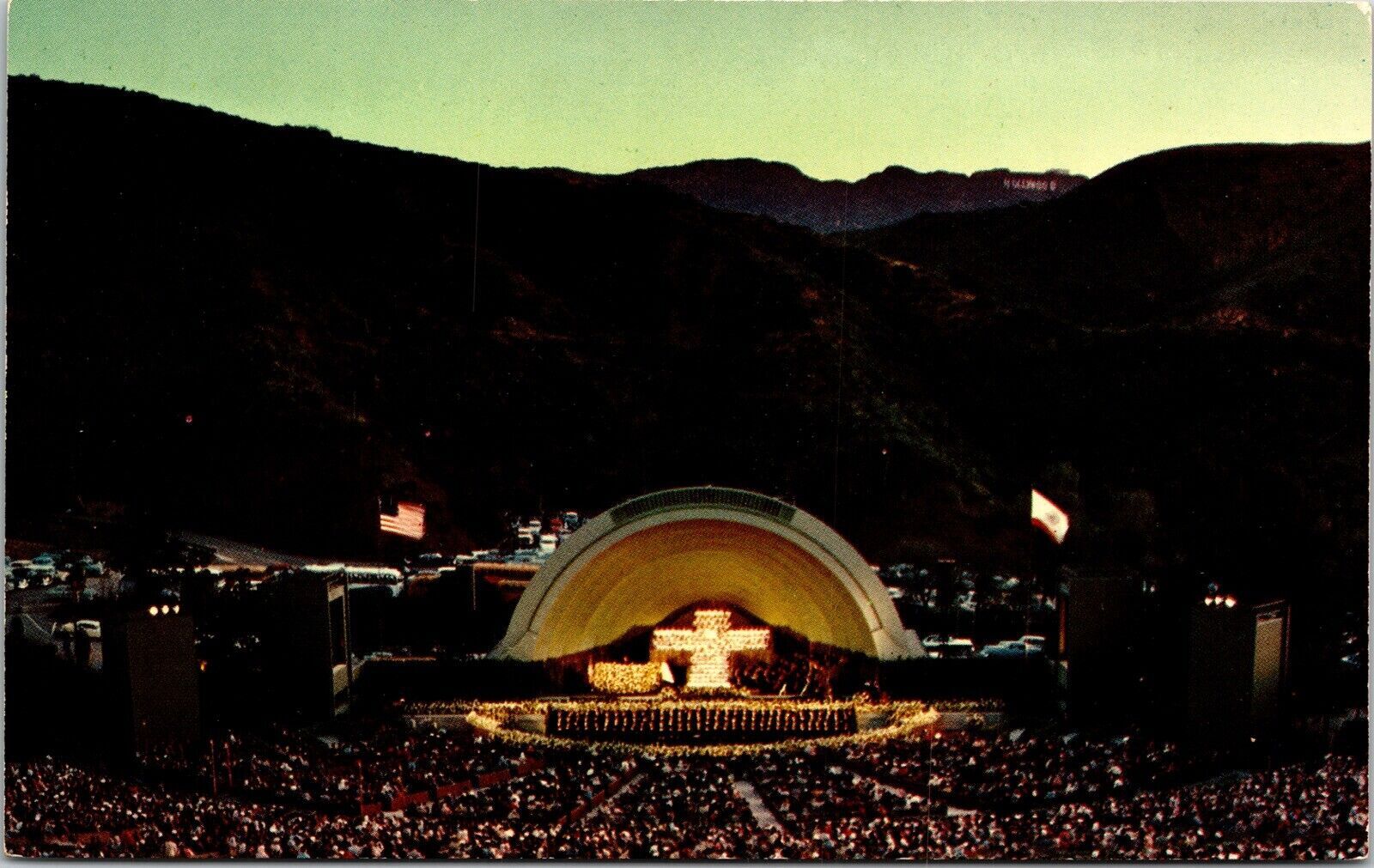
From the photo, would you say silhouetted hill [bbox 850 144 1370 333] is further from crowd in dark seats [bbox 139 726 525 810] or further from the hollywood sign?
crowd in dark seats [bbox 139 726 525 810]

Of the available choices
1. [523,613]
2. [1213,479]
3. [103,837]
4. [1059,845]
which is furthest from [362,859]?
[1213,479]

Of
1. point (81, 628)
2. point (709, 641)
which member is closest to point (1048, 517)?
point (709, 641)

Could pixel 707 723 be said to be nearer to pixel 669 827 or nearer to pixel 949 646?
pixel 669 827

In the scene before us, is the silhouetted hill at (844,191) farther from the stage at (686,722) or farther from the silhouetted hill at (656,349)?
the stage at (686,722)

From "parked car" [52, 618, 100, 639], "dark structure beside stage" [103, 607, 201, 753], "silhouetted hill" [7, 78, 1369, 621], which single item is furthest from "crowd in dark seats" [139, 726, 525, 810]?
"silhouetted hill" [7, 78, 1369, 621]

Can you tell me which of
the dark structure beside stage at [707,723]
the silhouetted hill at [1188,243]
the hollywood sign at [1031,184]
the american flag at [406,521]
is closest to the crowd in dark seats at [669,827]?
the dark structure beside stage at [707,723]

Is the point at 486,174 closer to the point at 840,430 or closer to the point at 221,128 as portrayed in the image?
the point at 221,128
